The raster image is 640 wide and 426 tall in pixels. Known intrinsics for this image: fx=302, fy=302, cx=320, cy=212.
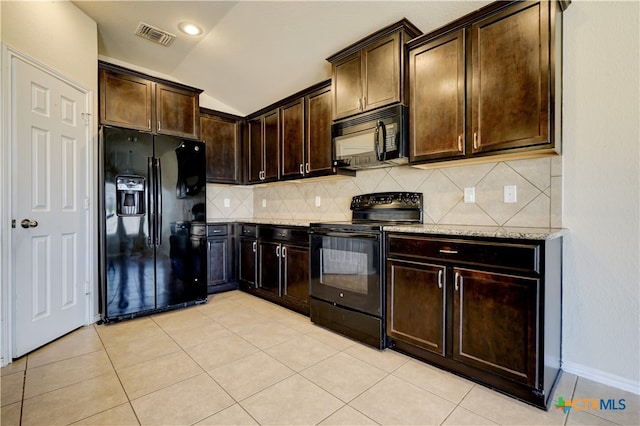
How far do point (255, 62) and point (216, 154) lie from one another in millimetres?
1299

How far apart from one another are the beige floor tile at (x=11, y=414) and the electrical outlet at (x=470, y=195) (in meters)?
2.97

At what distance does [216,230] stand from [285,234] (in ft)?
3.54

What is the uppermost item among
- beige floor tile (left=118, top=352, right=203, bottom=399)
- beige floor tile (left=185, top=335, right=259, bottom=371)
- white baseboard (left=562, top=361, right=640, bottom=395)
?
white baseboard (left=562, top=361, right=640, bottom=395)

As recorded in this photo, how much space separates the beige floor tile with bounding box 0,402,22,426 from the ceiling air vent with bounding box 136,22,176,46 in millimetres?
3073

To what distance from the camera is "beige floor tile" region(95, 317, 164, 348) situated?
2.44m

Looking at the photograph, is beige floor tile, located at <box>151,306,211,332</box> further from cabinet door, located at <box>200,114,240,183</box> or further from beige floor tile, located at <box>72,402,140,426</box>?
cabinet door, located at <box>200,114,240,183</box>

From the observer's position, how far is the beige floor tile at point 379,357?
6.71 ft

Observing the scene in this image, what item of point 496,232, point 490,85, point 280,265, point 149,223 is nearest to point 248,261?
point 280,265

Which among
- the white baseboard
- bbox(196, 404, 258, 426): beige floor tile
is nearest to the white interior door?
bbox(196, 404, 258, 426): beige floor tile

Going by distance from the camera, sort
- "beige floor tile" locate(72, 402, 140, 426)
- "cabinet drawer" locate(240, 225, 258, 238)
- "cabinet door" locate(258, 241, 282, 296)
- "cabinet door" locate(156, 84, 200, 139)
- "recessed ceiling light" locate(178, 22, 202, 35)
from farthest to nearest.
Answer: "cabinet drawer" locate(240, 225, 258, 238), "cabinet door" locate(156, 84, 200, 139), "cabinet door" locate(258, 241, 282, 296), "recessed ceiling light" locate(178, 22, 202, 35), "beige floor tile" locate(72, 402, 140, 426)

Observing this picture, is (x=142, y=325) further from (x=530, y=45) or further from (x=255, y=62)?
(x=530, y=45)

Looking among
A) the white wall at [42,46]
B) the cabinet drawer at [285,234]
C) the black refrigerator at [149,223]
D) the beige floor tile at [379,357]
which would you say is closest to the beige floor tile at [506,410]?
the beige floor tile at [379,357]

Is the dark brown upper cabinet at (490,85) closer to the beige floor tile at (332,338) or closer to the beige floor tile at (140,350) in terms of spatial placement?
the beige floor tile at (332,338)

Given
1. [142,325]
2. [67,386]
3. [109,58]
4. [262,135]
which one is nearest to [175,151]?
[262,135]
